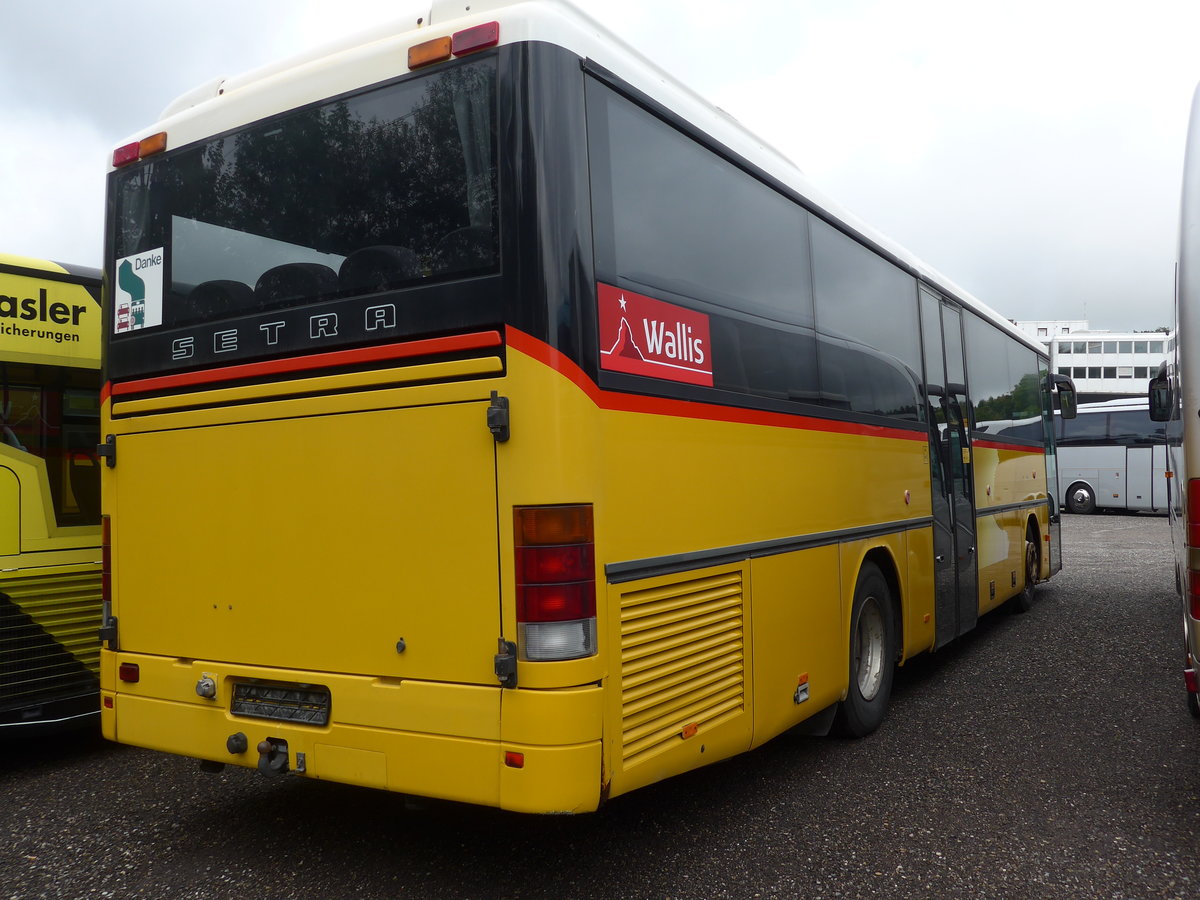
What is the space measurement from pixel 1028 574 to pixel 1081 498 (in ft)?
65.6

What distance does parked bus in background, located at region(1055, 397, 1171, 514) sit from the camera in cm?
2612

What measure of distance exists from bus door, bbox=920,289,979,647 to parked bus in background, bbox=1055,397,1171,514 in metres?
20.6

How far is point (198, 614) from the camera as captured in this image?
399cm

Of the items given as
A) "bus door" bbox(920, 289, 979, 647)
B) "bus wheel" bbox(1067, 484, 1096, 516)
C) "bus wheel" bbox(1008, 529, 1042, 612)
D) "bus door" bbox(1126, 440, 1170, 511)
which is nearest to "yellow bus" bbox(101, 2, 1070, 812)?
"bus door" bbox(920, 289, 979, 647)

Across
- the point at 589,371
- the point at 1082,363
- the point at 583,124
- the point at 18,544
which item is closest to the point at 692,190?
the point at 583,124

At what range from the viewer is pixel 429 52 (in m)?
3.46

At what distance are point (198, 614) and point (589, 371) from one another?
2039 millimetres

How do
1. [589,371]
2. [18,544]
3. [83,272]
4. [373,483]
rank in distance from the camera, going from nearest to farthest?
[589,371] → [373,483] → [18,544] → [83,272]

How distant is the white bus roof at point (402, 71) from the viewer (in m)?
3.35

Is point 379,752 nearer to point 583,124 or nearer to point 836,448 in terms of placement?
point 583,124

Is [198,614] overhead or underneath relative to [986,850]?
overhead

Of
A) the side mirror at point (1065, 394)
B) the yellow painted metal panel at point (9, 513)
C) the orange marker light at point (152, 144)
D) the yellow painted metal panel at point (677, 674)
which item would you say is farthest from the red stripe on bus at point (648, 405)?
the side mirror at point (1065, 394)

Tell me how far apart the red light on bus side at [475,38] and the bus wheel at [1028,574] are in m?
8.58

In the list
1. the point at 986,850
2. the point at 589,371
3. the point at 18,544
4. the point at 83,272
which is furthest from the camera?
the point at 83,272
